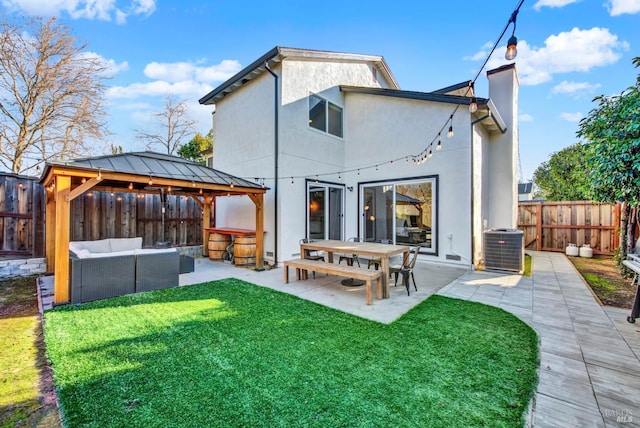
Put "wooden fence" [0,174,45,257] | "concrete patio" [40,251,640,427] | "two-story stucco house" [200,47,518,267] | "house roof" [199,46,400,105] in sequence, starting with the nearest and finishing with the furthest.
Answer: "concrete patio" [40,251,640,427] → "wooden fence" [0,174,45,257] → "house roof" [199,46,400,105] → "two-story stucco house" [200,47,518,267]

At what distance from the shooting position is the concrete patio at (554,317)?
2.04m

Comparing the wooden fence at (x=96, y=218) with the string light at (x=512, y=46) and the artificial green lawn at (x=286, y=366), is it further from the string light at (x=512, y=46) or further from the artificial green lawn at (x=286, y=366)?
the string light at (x=512, y=46)

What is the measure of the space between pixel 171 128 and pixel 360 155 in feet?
43.6

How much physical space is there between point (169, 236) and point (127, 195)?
166 cm

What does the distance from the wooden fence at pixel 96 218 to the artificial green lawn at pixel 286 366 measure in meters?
3.79

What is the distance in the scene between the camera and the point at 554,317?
3746 mm

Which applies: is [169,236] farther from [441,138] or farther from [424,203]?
[441,138]

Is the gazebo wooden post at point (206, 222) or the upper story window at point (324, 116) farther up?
the upper story window at point (324, 116)

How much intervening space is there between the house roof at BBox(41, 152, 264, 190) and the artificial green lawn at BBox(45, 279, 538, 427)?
214 cm

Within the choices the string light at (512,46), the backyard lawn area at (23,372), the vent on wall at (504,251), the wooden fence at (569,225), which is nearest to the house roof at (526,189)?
the wooden fence at (569,225)

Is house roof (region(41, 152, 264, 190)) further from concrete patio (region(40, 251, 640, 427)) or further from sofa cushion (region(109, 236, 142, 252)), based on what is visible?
concrete patio (region(40, 251, 640, 427))

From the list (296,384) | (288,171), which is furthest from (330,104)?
(296,384)

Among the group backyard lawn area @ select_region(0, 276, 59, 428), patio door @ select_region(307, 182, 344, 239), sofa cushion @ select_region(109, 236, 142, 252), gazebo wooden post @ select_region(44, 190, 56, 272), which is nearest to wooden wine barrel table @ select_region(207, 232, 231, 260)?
sofa cushion @ select_region(109, 236, 142, 252)

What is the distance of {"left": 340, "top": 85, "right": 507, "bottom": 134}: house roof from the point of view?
20.8ft
